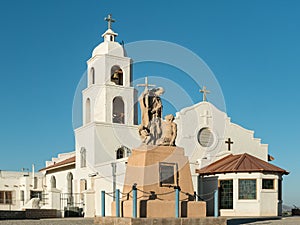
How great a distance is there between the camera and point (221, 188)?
28.0 meters

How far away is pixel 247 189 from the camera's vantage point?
88.7 feet

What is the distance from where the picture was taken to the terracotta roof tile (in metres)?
27.0

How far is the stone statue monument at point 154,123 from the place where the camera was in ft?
54.2

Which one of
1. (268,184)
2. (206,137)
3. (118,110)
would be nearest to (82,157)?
(118,110)

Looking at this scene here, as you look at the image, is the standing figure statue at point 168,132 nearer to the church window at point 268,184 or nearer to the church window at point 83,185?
the church window at point 268,184

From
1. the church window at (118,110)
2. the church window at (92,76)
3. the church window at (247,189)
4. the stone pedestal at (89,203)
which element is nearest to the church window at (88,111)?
the church window at (92,76)

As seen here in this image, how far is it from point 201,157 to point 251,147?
4581 mm

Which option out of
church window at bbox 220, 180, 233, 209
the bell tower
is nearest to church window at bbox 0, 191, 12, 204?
the bell tower

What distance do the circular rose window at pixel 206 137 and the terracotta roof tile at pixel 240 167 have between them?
3.13m

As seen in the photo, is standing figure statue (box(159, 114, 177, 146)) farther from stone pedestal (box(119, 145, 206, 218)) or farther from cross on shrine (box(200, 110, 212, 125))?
cross on shrine (box(200, 110, 212, 125))

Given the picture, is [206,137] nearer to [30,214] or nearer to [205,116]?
[205,116]

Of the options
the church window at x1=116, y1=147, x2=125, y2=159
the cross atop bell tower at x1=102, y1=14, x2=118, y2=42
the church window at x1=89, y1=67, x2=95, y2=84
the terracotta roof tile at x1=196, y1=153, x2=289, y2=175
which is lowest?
the terracotta roof tile at x1=196, y1=153, x2=289, y2=175

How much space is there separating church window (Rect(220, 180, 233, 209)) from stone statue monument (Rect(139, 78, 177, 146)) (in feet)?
39.3

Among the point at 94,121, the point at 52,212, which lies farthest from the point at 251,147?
the point at 52,212
